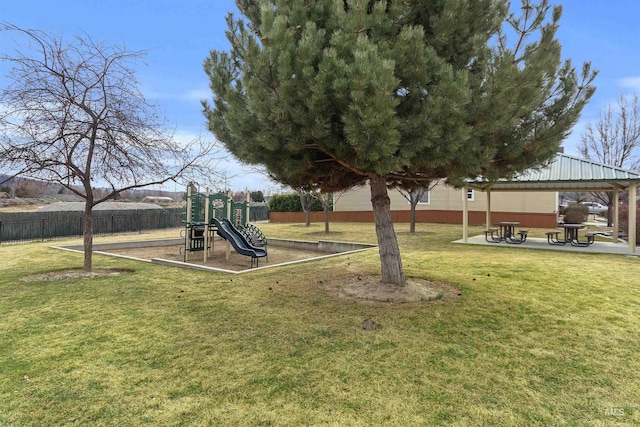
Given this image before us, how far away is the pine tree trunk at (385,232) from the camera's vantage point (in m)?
5.41

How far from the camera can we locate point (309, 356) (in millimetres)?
3322

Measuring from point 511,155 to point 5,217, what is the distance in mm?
19814

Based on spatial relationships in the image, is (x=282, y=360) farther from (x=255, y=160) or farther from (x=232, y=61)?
(x=232, y=61)

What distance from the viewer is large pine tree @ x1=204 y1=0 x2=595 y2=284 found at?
343cm

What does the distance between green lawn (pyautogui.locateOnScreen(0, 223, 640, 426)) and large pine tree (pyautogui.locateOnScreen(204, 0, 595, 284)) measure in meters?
1.95

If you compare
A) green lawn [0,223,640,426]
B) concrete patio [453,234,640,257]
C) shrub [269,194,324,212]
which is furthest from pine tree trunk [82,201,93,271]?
shrub [269,194,324,212]

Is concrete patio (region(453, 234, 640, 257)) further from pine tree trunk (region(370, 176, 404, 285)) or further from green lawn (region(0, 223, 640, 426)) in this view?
pine tree trunk (region(370, 176, 404, 285))

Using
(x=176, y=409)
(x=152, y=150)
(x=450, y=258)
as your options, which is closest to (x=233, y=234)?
(x=152, y=150)

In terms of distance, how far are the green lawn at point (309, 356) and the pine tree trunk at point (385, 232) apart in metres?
0.95

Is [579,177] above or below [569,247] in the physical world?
above

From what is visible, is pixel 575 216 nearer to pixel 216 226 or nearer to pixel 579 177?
pixel 579 177

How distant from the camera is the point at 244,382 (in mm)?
2840

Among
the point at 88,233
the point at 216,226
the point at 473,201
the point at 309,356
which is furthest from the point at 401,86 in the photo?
the point at 473,201

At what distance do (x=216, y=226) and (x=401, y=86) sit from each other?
7.30 meters
